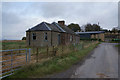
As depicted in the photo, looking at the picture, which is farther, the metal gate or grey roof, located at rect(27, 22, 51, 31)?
grey roof, located at rect(27, 22, 51, 31)

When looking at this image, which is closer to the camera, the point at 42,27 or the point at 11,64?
the point at 11,64

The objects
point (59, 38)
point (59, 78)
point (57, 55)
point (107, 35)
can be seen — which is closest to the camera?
point (59, 78)

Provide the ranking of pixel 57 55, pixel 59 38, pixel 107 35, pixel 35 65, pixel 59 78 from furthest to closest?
pixel 107 35 → pixel 59 38 → pixel 57 55 → pixel 35 65 → pixel 59 78

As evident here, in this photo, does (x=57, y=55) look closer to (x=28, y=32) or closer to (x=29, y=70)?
(x=29, y=70)

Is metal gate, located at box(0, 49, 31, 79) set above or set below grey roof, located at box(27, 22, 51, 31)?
below

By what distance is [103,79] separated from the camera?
18.6 ft

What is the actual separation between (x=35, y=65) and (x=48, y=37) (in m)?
13.6

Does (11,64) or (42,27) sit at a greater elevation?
(42,27)

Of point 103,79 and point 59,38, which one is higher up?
point 59,38

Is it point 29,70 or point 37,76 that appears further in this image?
point 29,70

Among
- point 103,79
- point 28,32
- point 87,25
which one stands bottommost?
point 103,79

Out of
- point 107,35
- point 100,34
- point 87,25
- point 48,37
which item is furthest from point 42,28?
point 87,25

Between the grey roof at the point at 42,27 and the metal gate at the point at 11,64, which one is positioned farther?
the grey roof at the point at 42,27

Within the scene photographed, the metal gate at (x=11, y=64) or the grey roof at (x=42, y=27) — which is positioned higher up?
the grey roof at (x=42, y=27)
